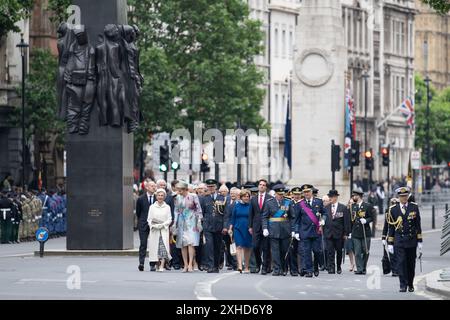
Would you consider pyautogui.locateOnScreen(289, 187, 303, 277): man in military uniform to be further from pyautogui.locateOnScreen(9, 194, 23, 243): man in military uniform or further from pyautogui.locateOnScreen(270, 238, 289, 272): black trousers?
pyautogui.locateOnScreen(9, 194, 23, 243): man in military uniform

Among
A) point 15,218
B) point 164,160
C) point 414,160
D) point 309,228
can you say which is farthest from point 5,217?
point 414,160

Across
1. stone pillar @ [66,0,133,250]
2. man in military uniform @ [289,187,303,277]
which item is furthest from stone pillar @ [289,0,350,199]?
man in military uniform @ [289,187,303,277]

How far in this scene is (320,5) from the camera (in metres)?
72.9

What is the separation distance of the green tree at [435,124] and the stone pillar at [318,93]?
83.5 m

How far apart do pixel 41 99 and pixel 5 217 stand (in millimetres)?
20493

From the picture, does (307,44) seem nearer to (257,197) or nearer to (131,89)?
(131,89)

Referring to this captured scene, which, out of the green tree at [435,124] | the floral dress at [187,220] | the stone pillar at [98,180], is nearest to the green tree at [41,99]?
the stone pillar at [98,180]

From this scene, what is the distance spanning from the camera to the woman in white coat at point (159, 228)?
139ft

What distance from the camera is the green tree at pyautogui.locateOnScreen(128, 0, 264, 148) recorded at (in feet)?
285

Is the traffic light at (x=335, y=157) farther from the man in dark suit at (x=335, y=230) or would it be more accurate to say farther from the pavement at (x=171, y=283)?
the man in dark suit at (x=335, y=230)

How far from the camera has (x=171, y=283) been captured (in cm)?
3769

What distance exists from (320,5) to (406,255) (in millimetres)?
37790

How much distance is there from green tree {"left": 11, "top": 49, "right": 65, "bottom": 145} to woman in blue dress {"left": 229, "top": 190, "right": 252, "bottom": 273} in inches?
1402
